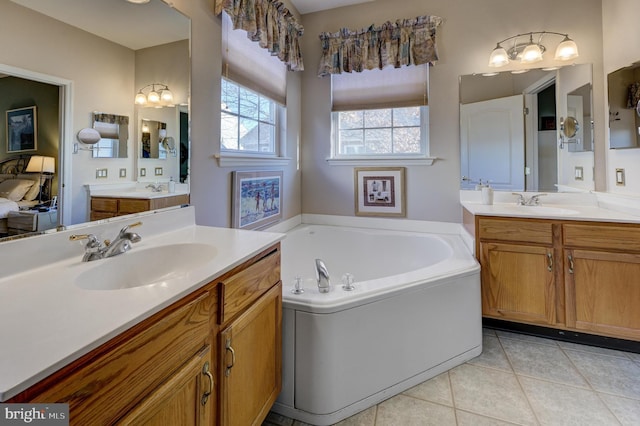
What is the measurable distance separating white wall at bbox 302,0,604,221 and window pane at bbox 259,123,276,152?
464 mm

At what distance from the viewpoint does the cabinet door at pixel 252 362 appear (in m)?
0.98

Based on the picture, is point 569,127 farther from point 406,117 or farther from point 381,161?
point 381,161

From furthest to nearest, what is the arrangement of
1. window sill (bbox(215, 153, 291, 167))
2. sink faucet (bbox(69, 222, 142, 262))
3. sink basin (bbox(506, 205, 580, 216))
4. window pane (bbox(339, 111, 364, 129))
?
window pane (bbox(339, 111, 364, 129)) → sink basin (bbox(506, 205, 580, 216)) → window sill (bbox(215, 153, 291, 167)) → sink faucet (bbox(69, 222, 142, 262))

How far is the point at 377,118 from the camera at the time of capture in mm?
2951

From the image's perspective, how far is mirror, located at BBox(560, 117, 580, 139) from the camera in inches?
96.2

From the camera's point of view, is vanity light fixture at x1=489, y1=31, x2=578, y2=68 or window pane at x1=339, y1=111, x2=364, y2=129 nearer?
vanity light fixture at x1=489, y1=31, x2=578, y2=68

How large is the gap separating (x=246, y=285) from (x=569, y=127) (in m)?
2.71

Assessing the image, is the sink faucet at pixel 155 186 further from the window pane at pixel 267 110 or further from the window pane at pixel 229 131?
the window pane at pixel 267 110

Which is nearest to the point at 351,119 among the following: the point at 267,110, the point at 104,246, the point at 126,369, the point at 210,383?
the point at 267,110

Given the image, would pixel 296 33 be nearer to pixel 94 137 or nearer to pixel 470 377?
pixel 94 137

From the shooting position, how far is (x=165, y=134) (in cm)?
154

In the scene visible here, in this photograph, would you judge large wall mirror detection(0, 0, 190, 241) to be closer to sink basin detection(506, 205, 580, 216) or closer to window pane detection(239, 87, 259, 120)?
window pane detection(239, 87, 259, 120)

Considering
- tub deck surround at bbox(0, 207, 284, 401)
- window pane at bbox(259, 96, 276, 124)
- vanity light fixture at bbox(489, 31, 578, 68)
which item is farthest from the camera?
window pane at bbox(259, 96, 276, 124)

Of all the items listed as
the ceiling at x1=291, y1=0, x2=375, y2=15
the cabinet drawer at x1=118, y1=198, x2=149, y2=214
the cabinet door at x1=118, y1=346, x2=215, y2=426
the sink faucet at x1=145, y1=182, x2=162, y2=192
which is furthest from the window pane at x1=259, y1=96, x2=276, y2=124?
the cabinet door at x1=118, y1=346, x2=215, y2=426
